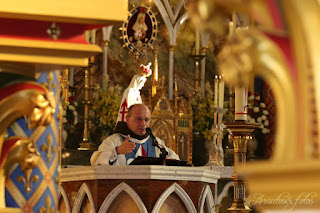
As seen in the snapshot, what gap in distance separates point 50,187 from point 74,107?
9.34 metres

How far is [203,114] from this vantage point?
12.5m

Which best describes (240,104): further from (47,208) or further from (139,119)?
(47,208)

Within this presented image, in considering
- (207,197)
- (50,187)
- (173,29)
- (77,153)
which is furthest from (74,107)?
(50,187)

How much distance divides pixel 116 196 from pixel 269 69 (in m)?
5.85

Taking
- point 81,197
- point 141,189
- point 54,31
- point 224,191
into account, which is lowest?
point 224,191

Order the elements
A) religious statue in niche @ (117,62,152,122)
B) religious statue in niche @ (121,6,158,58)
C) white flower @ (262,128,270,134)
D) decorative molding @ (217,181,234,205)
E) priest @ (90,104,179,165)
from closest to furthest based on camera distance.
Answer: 1. priest @ (90,104,179,165)
2. religious statue in niche @ (117,62,152,122)
3. decorative molding @ (217,181,234,205)
4. white flower @ (262,128,270,134)
5. religious statue in niche @ (121,6,158,58)

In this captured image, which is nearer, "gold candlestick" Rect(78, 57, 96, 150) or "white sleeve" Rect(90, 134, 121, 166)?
"white sleeve" Rect(90, 134, 121, 166)

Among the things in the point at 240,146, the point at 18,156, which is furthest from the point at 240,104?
the point at 18,156

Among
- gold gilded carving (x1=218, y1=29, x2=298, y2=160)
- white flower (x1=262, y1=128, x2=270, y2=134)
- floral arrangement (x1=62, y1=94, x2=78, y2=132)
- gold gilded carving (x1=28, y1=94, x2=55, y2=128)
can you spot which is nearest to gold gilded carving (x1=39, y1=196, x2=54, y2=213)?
gold gilded carving (x1=28, y1=94, x2=55, y2=128)

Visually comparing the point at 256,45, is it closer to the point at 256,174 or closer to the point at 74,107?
the point at 256,174

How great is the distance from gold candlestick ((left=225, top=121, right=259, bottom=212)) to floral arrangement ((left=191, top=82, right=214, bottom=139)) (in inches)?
213

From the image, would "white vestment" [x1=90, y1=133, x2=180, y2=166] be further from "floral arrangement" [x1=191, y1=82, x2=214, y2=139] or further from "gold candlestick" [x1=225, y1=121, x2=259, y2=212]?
"floral arrangement" [x1=191, y1=82, x2=214, y2=139]

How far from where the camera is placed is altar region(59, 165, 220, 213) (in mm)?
6668

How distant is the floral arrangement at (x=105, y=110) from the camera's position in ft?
38.6
